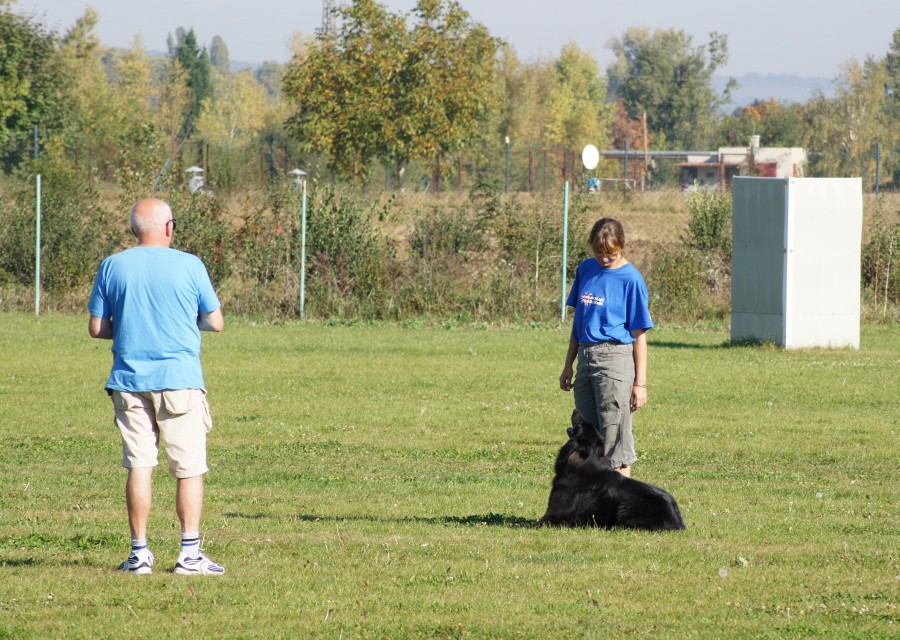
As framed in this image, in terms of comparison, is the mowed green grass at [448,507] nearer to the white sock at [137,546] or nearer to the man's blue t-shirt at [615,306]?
the white sock at [137,546]

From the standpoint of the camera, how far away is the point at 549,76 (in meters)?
A: 91.4

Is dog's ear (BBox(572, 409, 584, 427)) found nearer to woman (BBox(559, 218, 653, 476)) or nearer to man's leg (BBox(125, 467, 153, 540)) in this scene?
woman (BBox(559, 218, 653, 476))

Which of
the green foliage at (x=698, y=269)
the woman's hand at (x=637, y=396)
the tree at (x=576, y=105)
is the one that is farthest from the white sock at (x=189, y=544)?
the tree at (x=576, y=105)

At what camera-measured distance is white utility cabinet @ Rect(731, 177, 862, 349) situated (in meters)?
17.9

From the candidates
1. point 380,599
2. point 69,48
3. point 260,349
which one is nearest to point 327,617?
point 380,599

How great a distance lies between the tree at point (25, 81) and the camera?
1702 inches

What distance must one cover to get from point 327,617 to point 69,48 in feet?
208

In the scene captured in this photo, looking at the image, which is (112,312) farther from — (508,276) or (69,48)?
(69,48)

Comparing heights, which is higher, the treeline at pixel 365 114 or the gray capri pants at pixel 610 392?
the treeline at pixel 365 114

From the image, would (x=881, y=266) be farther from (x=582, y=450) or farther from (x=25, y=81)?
(x=25, y=81)

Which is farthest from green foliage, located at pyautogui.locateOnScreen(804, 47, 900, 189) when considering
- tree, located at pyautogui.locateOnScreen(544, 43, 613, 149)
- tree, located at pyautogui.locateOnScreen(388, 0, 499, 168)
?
tree, located at pyautogui.locateOnScreen(388, 0, 499, 168)

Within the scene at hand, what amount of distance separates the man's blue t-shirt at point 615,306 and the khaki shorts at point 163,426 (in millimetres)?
2678

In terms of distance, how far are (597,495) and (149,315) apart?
291cm

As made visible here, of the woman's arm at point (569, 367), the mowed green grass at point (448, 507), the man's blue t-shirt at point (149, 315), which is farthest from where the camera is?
the woman's arm at point (569, 367)
